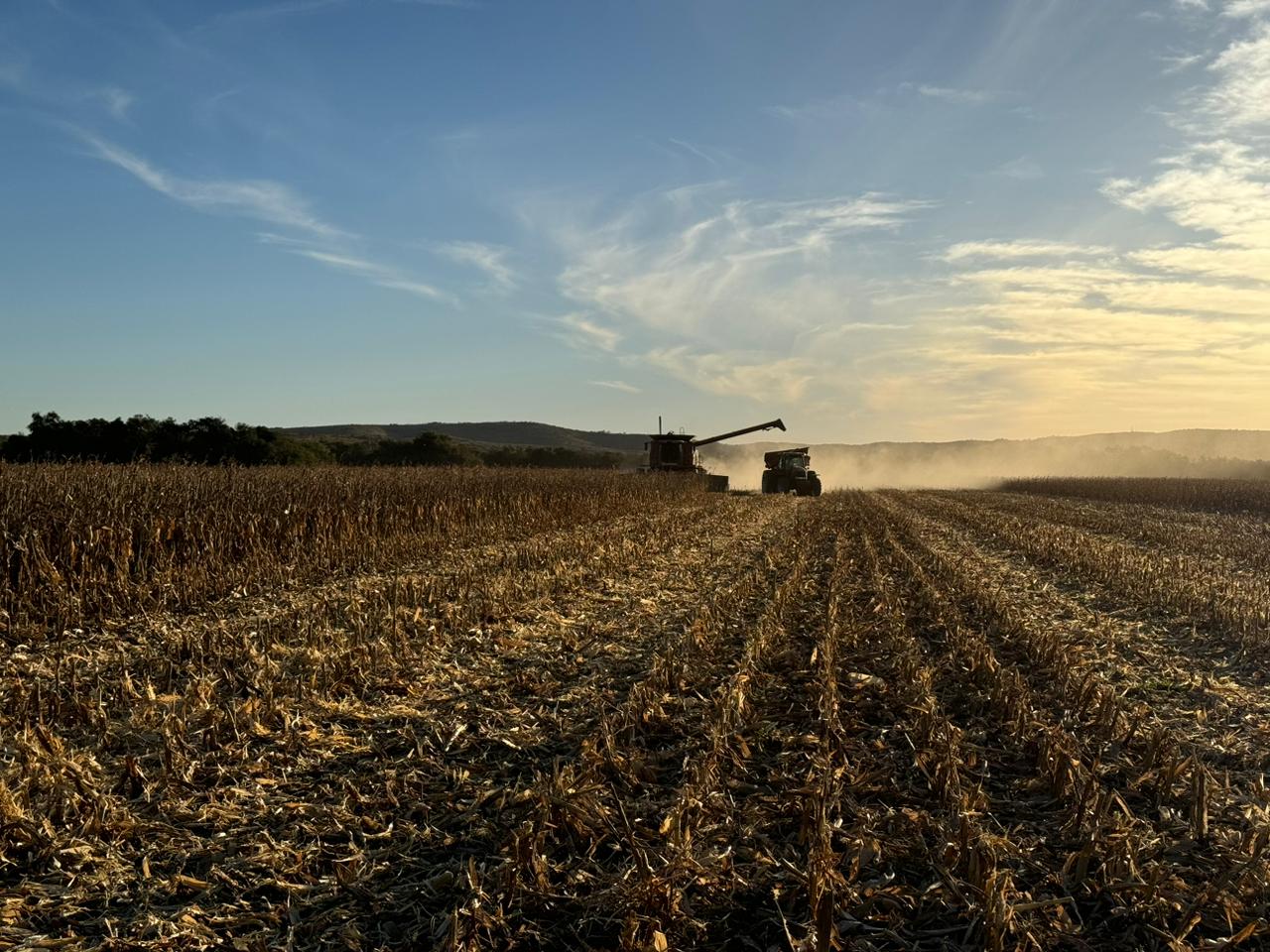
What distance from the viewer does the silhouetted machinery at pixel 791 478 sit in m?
37.2

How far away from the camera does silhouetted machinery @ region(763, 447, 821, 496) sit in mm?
37156

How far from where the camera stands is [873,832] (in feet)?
14.5

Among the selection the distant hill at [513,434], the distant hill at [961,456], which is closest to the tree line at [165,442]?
the distant hill at [961,456]

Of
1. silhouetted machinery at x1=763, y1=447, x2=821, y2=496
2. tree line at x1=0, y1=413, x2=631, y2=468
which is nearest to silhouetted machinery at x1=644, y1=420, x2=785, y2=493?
silhouetted machinery at x1=763, y1=447, x2=821, y2=496

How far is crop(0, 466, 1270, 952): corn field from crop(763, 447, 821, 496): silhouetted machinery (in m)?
24.5

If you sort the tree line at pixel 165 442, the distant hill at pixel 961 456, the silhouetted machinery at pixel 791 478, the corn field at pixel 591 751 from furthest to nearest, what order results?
the distant hill at pixel 961 456
the silhouetted machinery at pixel 791 478
the tree line at pixel 165 442
the corn field at pixel 591 751

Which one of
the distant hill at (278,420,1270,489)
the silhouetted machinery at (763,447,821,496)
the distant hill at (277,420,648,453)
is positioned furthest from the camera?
the distant hill at (277,420,648,453)

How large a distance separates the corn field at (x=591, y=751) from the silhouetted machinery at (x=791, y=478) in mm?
24544

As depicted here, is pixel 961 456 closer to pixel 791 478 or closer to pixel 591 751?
pixel 791 478

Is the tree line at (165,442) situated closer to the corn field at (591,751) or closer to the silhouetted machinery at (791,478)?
the silhouetted machinery at (791,478)

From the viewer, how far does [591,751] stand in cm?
518

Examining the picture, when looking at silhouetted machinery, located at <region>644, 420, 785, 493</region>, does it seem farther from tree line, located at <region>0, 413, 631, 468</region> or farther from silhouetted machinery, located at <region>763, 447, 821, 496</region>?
tree line, located at <region>0, 413, 631, 468</region>

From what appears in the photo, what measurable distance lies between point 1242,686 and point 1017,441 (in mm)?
119281

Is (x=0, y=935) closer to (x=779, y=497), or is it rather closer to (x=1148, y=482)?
(x=779, y=497)
